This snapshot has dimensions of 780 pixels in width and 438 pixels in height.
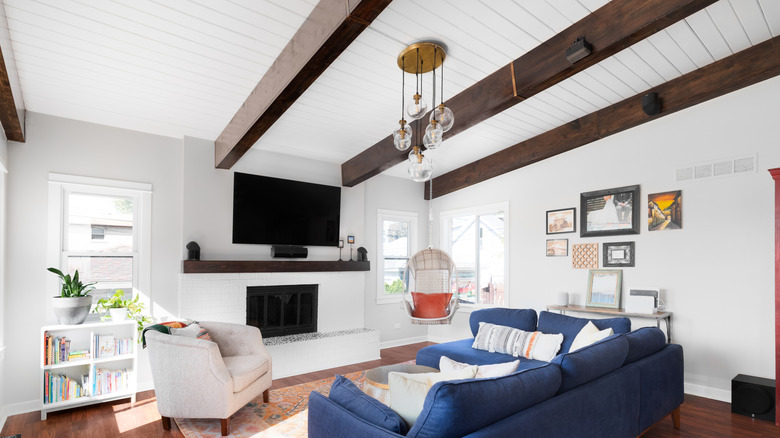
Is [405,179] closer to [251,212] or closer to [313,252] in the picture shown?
[313,252]

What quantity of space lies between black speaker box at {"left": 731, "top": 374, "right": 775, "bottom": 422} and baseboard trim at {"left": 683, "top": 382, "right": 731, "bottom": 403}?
1.21 feet

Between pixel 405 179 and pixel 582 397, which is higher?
pixel 405 179

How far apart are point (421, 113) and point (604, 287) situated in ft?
10.9

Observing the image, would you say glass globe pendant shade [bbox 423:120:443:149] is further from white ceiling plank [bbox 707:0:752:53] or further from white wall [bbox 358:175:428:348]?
white wall [bbox 358:175:428:348]

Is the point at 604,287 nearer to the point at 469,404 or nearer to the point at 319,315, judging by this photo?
the point at 319,315

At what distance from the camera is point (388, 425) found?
164 cm

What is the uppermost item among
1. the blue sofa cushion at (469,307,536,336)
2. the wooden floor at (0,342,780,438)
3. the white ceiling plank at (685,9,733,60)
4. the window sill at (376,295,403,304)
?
the white ceiling plank at (685,9,733,60)

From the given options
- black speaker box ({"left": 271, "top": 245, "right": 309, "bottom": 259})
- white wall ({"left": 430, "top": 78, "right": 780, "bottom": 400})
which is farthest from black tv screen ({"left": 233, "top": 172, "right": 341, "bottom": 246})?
white wall ({"left": 430, "top": 78, "right": 780, "bottom": 400})

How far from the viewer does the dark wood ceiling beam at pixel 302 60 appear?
2275 millimetres

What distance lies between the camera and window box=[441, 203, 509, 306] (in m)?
6.08

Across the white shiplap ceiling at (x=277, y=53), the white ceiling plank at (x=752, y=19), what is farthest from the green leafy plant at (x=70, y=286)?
the white ceiling plank at (x=752, y=19)

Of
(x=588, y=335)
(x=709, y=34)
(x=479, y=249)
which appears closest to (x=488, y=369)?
(x=588, y=335)

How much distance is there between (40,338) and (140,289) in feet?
2.80

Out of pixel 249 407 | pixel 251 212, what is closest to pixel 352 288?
pixel 251 212
